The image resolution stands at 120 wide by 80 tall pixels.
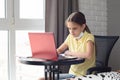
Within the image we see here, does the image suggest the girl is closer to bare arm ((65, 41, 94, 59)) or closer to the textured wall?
bare arm ((65, 41, 94, 59))

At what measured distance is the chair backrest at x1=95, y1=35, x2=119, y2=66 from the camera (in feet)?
9.04

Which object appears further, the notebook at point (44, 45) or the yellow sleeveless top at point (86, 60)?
the yellow sleeveless top at point (86, 60)

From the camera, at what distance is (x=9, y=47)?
319 cm

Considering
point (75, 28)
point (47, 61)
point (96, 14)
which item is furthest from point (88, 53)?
point (96, 14)

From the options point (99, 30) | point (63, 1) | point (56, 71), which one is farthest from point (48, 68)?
point (99, 30)

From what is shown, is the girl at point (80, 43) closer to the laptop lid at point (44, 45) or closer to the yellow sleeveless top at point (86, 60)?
the yellow sleeveless top at point (86, 60)

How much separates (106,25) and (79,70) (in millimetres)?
1525

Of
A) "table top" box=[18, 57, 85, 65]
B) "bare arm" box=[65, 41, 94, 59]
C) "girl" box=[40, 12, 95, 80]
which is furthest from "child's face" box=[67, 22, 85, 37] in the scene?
"table top" box=[18, 57, 85, 65]

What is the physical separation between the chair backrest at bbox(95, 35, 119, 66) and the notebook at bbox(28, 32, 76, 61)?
2.51 ft

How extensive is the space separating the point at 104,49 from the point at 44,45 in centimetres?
89

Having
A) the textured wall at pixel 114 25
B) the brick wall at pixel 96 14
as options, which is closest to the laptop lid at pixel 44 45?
the brick wall at pixel 96 14

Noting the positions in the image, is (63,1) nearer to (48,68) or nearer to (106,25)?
(106,25)

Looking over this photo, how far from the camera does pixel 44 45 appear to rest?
2141mm

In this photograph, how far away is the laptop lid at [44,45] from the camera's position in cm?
210
